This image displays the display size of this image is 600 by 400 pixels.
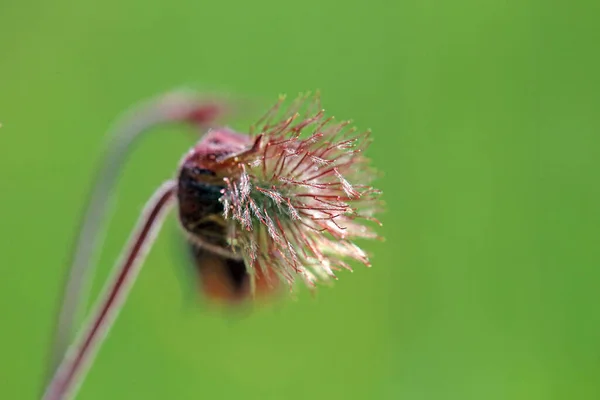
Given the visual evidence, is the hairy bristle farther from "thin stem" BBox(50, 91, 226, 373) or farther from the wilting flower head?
"thin stem" BBox(50, 91, 226, 373)

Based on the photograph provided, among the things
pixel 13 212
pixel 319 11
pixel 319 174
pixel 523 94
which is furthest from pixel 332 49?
pixel 319 174

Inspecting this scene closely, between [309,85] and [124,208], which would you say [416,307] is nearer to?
[309,85]

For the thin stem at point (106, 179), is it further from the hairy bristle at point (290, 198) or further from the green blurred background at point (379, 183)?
the green blurred background at point (379, 183)

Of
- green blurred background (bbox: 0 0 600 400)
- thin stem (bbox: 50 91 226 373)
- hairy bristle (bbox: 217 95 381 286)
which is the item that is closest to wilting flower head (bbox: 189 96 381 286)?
hairy bristle (bbox: 217 95 381 286)

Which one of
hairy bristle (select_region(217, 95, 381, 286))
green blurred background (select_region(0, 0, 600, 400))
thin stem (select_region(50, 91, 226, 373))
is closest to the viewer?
hairy bristle (select_region(217, 95, 381, 286))

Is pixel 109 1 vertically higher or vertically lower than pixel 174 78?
higher

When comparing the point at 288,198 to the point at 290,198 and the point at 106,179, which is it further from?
the point at 106,179

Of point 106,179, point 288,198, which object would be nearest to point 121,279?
point 288,198
